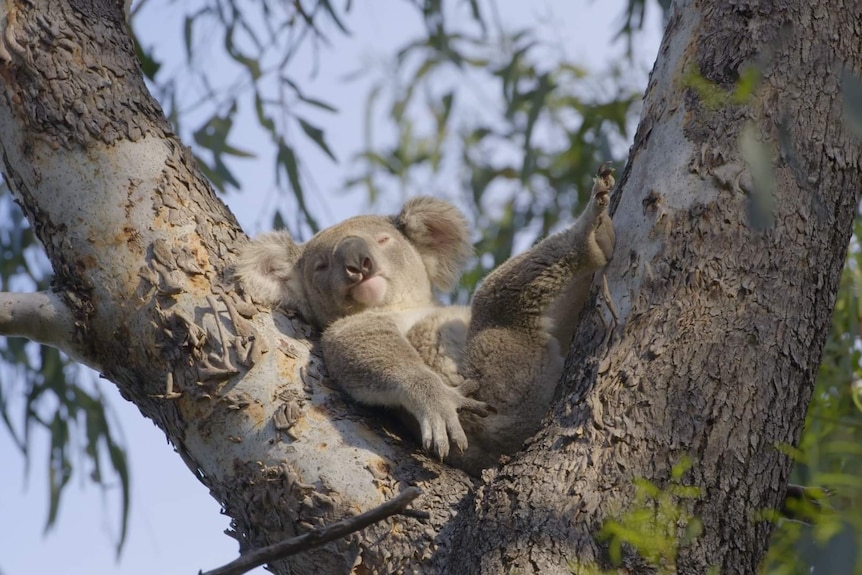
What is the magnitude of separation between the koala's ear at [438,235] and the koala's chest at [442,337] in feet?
1.42

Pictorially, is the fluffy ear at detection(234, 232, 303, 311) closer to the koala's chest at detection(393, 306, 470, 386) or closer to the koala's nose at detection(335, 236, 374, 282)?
the koala's nose at detection(335, 236, 374, 282)

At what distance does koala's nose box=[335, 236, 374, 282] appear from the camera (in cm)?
327

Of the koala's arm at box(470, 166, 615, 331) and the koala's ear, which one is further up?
the koala's ear

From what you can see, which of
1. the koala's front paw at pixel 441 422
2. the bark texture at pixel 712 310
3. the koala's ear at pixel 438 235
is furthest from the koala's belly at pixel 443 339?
the bark texture at pixel 712 310

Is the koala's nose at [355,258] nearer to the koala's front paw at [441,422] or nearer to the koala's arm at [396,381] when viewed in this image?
the koala's arm at [396,381]

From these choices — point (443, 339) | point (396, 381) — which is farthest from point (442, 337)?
point (396, 381)

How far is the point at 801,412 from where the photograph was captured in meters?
1.96

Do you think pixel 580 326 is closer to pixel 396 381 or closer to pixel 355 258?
pixel 396 381

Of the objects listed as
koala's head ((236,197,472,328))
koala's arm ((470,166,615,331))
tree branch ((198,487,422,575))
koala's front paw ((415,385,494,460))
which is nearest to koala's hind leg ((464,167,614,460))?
koala's arm ((470,166,615,331))

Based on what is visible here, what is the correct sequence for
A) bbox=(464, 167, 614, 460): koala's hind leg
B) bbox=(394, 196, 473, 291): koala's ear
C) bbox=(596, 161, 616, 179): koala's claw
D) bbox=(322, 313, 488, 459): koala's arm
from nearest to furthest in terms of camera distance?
bbox=(596, 161, 616, 179): koala's claw → bbox=(322, 313, 488, 459): koala's arm → bbox=(464, 167, 614, 460): koala's hind leg → bbox=(394, 196, 473, 291): koala's ear

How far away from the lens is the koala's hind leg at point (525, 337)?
8.97 ft

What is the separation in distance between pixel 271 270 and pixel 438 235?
89 centimetres

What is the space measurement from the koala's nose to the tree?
2.18 ft

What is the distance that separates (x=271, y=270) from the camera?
297 cm
